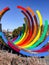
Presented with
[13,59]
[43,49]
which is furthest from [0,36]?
[13,59]

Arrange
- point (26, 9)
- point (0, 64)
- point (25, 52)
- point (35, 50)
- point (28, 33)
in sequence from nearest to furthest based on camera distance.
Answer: point (0, 64) → point (25, 52) → point (35, 50) → point (26, 9) → point (28, 33)

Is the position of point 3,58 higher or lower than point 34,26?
A: lower

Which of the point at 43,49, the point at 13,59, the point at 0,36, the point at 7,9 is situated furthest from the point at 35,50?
the point at 13,59

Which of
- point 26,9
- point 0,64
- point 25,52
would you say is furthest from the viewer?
point 26,9

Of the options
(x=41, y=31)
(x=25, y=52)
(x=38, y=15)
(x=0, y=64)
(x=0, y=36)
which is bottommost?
(x=0, y=64)

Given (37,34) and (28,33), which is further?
(28,33)

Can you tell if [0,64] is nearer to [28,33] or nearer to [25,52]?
[25,52]

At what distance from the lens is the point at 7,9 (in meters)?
14.0

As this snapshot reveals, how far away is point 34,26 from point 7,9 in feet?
9.83

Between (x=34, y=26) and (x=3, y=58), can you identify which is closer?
(x=3, y=58)

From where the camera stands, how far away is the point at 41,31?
16125 mm

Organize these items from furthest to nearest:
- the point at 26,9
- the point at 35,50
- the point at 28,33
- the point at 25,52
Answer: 1. the point at 28,33
2. the point at 26,9
3. the point at 35,50
4. the point at 25,52

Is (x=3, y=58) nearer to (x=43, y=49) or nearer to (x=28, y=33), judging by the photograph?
(x=43, y=49)

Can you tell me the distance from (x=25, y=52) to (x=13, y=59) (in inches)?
277
